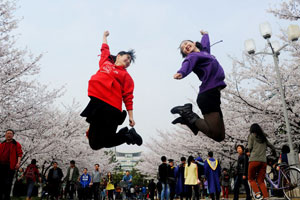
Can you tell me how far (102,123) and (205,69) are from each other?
1.40 metres

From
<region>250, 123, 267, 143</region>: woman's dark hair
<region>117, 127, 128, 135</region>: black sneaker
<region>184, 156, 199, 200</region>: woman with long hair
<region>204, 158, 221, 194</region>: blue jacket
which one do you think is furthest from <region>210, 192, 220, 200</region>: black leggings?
<region>117, 127, 128, 135</region>: black sneaker

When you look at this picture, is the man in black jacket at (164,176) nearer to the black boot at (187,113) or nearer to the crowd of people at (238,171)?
the crowd of people at (238,171)

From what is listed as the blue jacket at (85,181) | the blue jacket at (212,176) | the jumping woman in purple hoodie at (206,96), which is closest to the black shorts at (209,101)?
the jumping woman in purple hoodie at (206,96)

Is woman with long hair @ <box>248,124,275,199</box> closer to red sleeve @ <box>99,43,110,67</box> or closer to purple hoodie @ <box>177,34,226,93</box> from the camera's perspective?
purple hoodie @ <box>177,34,226,93</box>

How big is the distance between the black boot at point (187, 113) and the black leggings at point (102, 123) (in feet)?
2.45

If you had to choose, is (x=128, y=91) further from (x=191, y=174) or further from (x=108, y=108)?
(x=191, y=174)

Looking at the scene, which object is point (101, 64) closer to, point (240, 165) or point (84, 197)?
point (240, 165)

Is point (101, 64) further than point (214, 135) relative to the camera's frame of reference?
Yes

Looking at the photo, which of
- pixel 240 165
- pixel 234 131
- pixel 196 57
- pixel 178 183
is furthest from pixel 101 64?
pixel 234 131

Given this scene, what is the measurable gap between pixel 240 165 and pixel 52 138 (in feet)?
41.9

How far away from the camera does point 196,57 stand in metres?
3.74

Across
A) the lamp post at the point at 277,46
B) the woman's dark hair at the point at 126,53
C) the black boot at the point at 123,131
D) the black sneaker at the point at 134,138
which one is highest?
the lamp post at the point at 277,46

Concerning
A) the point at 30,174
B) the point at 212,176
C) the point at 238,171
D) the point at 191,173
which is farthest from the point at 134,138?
the point at 30,174

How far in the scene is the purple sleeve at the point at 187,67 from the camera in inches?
139
